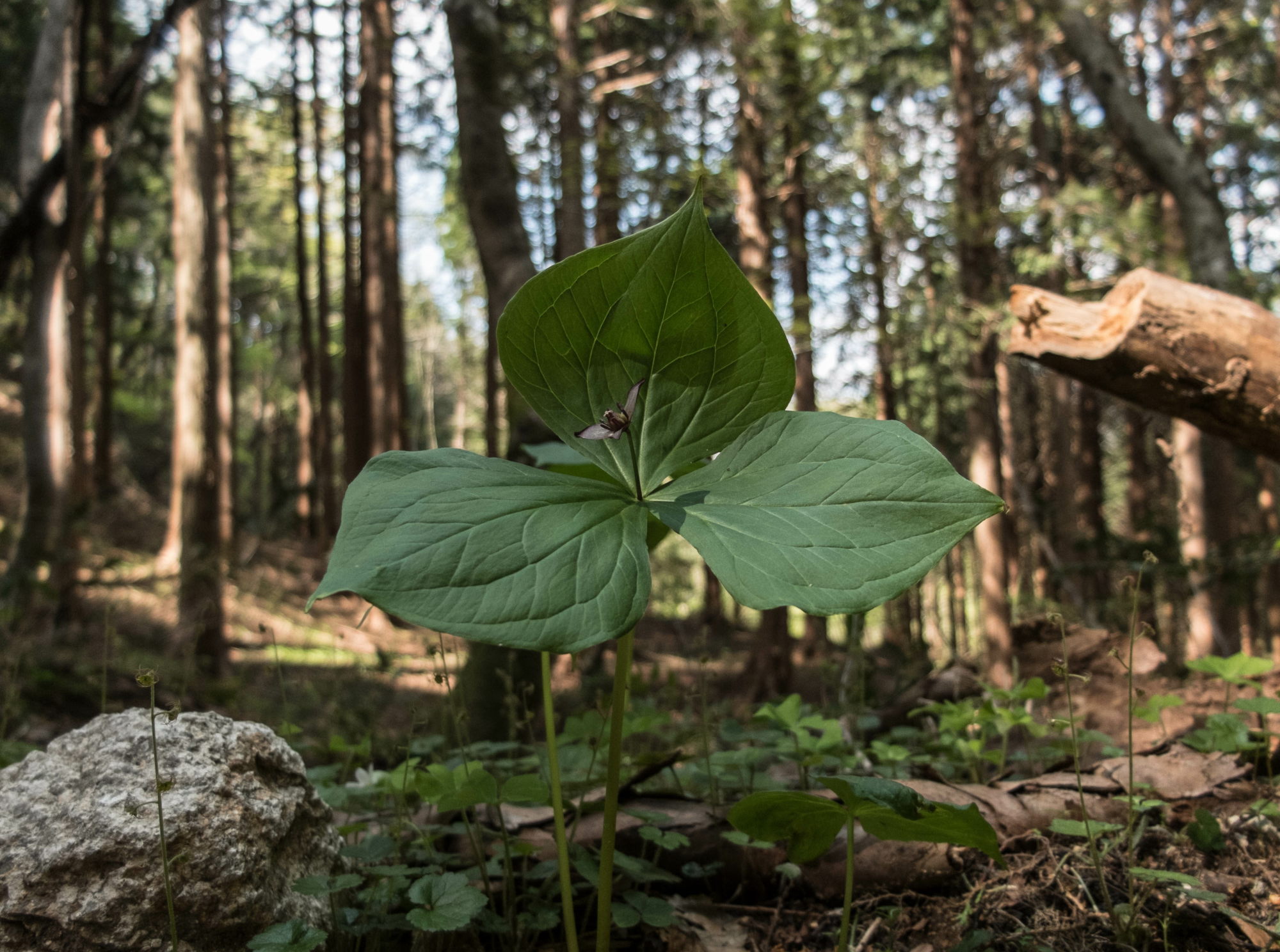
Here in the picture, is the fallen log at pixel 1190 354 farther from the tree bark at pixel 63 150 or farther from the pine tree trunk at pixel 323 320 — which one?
the pine tree trunk at pixel 323 320

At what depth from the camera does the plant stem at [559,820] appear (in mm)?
1252

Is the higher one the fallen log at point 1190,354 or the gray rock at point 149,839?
the fallen log at point 1190,354

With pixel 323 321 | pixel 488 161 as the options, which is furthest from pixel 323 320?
pixel 488 161

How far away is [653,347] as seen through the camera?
4.40 feet

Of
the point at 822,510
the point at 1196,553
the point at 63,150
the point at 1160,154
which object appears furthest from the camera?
the point at 1196,553

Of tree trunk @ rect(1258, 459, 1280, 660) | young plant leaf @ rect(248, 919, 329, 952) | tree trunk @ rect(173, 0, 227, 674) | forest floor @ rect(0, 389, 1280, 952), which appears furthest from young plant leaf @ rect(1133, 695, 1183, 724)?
tree trunk @ rect(1258, 459, 1280, 660)

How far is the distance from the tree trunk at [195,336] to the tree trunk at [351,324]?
4.00 m

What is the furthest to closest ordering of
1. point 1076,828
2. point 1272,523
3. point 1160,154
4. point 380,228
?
point 1272,523
point 380,228
point 1160,154
point 1076,828

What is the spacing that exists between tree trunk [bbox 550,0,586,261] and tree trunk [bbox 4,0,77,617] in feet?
14.8

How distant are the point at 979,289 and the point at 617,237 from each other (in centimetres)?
650

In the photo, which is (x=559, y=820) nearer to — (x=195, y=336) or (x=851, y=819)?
(x=851, y=819)

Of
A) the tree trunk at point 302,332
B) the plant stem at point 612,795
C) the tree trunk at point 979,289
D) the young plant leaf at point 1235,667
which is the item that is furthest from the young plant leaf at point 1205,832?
the tree trunk at point 302,332

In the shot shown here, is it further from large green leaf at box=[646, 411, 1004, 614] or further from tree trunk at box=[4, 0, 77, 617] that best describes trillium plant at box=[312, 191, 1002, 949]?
tree trunk at box=[4, 0, 77, 617]

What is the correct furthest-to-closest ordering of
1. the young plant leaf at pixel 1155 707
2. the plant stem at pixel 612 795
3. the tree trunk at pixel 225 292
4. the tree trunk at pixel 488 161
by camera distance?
the tree trunk at pixel 225 292 → the tree trunk at pixel 488 161 → the young plant leaf at pixel 1155 707 → the plant stem at pixel 612 795
